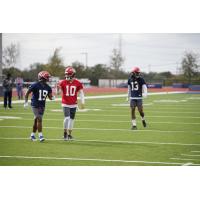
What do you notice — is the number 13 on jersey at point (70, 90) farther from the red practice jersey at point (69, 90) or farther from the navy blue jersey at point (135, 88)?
the navy blue jersey at point (135, 88)

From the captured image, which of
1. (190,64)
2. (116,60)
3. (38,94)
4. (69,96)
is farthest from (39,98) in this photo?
(116,60)

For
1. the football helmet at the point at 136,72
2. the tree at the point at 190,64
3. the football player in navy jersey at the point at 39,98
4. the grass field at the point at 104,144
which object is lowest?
the grass field at the point at 104,144

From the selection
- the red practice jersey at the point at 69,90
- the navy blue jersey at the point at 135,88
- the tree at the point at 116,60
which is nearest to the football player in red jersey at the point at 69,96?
the red practice jersey at the point at 69,90

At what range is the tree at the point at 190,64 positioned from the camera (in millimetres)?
34531

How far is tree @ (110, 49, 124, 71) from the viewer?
6493cm

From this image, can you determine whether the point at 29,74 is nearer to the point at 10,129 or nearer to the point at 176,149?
the point at 10,129

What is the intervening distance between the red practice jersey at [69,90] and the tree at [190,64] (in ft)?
65.3

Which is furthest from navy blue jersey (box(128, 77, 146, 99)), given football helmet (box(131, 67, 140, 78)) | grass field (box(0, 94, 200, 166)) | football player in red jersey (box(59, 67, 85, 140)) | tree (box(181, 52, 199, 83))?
tree (box(181, 52, 199, 83))

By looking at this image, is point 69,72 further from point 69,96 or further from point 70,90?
point 69,96

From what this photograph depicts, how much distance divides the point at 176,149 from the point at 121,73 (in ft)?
197

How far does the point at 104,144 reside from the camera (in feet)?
43.8

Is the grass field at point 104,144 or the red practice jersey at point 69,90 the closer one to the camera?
the grass field at point 104,144

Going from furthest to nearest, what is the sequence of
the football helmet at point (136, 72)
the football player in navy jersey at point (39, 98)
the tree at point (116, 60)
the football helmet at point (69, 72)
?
1. the tree at point (116, 60)
2. the football helmet at point (136, 72)
3. the football helmet at point (69, 72)
4. the football player in navy jersey at point (39, 98)
